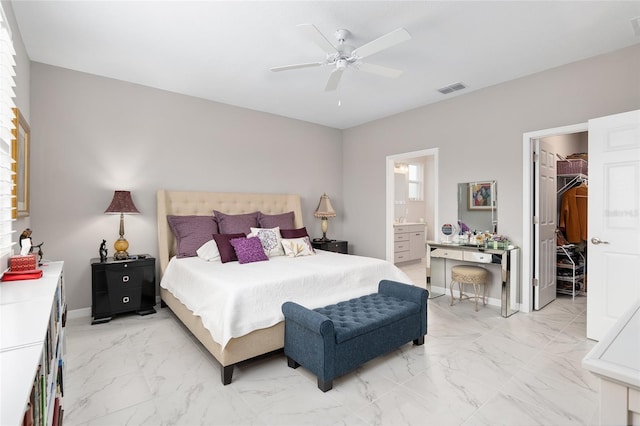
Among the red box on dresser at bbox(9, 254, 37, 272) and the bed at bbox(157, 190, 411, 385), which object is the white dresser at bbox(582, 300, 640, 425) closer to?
the bed at bbox(157, 190, 411, 385)

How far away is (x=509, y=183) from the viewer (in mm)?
3967

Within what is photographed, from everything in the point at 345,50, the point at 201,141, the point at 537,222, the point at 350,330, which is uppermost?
the point at 345,50

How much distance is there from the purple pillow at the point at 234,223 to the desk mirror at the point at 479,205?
288 cm

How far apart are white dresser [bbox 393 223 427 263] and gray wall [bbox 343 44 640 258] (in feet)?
3.68

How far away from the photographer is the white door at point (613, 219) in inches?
110

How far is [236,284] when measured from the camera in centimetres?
247

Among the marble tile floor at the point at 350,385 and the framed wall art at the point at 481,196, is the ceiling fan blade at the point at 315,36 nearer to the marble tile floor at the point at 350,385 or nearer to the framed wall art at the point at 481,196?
the marble tile floor at the point at 350,385

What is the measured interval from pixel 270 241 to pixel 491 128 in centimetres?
314

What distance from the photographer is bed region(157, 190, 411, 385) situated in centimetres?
234

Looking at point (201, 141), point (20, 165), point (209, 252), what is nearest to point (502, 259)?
point (209, 252)

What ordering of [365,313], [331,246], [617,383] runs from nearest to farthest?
1. [617,383]
2. [365,313]
3. [331,246]

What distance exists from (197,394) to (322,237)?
382cm

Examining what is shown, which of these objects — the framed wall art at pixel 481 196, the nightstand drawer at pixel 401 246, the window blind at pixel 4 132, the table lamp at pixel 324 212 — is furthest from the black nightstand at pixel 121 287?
the nightstand drawer at pixel 401 246

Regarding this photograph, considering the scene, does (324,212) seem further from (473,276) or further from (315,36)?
(315,36)
